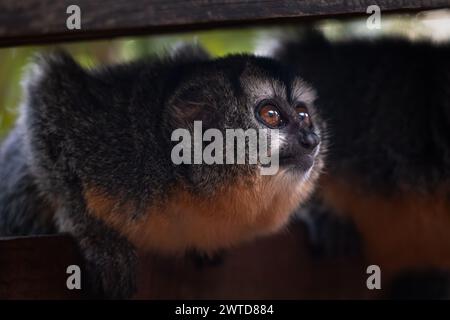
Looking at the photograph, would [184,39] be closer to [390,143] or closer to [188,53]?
[188,53]

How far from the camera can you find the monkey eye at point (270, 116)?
3.50 meters

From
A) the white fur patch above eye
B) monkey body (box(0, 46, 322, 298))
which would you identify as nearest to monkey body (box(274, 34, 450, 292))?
the white fur patch above eye

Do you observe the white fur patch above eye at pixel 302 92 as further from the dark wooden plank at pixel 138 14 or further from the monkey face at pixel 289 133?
the dark wooden plank at pixel 138 14

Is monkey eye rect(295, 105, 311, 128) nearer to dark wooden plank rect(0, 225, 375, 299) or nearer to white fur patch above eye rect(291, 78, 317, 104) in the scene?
white fur patch above eye rect(291, 78, 317, 104)

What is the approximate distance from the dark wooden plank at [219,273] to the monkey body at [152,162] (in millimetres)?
180

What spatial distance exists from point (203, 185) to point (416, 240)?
1899 mm

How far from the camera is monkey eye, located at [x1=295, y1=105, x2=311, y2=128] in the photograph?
11.9 feet

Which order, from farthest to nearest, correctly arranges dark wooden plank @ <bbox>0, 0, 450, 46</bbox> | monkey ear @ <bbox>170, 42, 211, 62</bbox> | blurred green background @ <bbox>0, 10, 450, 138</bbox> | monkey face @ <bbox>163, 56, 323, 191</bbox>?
blurred green background @ <bbox>0, 10, 450, 138</bbox>
monkey ear @ <bbox>170, 42, 211, 62</bbox>
monkey face @ <bbox>163, 56, 323, 191</bbox>
dark wooden plank @ <bbox>0, 0, 450, 46</bbox>

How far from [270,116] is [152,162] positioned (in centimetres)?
61

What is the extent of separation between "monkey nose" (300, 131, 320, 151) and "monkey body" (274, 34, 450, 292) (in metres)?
0.95

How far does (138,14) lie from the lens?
3098 millimetres

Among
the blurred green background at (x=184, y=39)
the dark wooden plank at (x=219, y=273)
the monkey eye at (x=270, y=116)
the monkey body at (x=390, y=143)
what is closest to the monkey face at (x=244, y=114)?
the monkey eye at (x=270, y=116)
